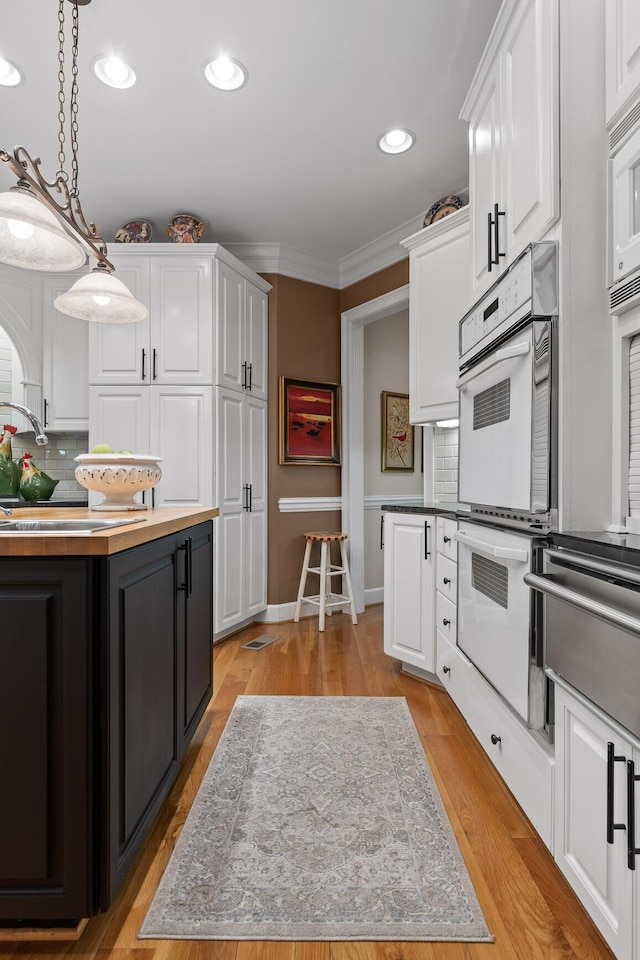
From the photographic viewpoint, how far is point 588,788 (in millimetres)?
1117

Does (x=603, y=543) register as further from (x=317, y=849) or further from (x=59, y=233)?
(x=59, y=233)

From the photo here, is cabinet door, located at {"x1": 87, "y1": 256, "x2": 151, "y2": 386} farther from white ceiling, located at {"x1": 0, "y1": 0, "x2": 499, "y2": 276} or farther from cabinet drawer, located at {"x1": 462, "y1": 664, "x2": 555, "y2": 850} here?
cabinet drawer, located at {"x1": 462, "y1": 664, "x2": 555, "y2": 850}

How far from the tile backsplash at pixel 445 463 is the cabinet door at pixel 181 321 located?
4.98 ft

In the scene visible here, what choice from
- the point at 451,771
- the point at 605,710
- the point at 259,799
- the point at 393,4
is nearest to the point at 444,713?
the point at 451,771

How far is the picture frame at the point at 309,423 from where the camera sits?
13.2ft

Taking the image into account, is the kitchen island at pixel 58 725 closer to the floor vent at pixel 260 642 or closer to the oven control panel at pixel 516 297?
the oven control panel at pixel 516 297

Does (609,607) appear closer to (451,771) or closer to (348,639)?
(451,771)

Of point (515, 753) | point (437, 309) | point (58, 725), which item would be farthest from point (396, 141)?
point (58, 725)

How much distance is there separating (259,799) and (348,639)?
188cm

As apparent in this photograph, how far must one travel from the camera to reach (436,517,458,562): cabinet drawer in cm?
233

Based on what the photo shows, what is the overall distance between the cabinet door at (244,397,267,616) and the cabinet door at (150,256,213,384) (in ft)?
1.69

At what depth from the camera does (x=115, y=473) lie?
5.90ft

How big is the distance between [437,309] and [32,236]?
6.54ft

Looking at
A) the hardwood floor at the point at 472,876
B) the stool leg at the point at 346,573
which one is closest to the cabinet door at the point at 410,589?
the hardwood floor at the point at 472,876
